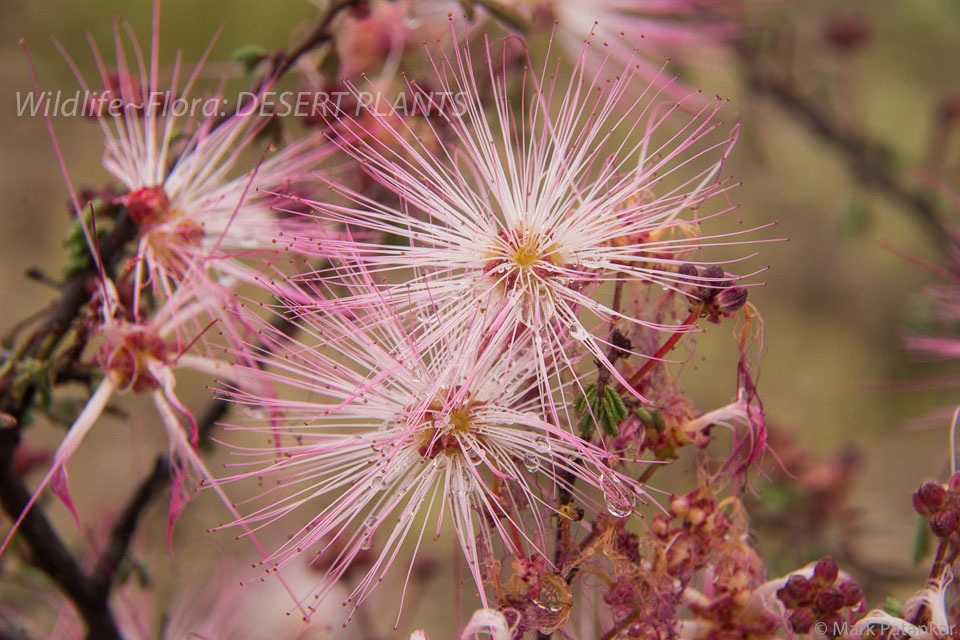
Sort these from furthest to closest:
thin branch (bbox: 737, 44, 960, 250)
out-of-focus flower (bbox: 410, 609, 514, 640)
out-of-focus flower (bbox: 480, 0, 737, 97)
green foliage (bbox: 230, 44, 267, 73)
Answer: thin branch (bbox: 737, 44, 960, 250)
out-of-focus flower (bbox: 480, 0, 737, 97)
green foliage (bbox: 230, 44, 267, 73)
out-of-focus flower (bbox: 410, 609, 514, 640)

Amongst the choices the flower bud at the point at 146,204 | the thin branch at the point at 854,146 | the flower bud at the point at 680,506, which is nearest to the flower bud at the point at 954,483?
the flower bud at the point at 680,506

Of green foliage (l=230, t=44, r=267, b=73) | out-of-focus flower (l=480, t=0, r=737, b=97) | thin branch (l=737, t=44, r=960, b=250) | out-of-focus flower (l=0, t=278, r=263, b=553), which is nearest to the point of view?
out-of-focus flower (l=0, t=278, r=263, b=553)

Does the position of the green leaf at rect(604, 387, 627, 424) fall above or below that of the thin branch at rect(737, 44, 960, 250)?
below

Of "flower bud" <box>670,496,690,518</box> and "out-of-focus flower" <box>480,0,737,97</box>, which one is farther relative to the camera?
"out-of-focus flower" <box>480,0,737,97</box>

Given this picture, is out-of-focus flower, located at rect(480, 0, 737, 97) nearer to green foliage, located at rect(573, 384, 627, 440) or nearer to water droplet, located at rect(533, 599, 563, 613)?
green foliage, located at rect(573, 384, 627, 440)

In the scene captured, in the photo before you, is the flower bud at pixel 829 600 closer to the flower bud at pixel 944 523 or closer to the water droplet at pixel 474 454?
the flower bud at pixel 944 523

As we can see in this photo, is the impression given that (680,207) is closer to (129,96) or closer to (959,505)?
(959,505)

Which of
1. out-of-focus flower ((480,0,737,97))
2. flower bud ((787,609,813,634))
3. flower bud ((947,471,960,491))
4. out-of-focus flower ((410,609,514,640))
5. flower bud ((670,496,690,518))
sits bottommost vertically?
out-of-focus flower ((410,609,514,640))

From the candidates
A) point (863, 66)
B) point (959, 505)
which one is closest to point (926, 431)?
point (863, 66)

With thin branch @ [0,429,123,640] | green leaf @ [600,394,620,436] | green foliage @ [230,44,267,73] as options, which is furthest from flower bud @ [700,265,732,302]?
thin branch @ [0,429,123,640]
